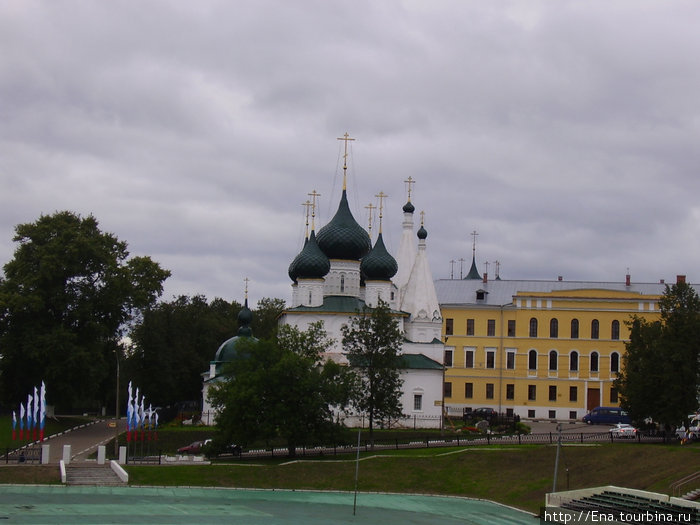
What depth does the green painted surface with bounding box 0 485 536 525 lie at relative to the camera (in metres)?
34.5

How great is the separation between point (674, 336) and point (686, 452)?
7.69m

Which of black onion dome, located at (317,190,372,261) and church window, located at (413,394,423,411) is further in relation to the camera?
black onion dome, located at (317,190,372,261)

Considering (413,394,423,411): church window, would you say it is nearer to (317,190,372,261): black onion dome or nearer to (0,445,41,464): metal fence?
(317,190,372,261): black onion dome

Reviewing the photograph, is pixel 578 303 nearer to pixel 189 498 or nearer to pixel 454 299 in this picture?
pixel 454 299

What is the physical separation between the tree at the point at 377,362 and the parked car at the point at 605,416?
17.8 metres

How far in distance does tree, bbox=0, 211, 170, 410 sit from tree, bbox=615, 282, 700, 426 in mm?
29357

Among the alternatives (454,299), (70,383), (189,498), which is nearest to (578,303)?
(454,299)

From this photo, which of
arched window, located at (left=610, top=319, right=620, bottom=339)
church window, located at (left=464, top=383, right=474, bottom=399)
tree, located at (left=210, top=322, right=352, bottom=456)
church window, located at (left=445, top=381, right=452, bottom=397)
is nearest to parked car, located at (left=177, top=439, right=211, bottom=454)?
tree, located at (left=210, top=322, right=352, bottom=456)

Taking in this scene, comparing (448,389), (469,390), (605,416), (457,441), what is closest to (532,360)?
(469,390)

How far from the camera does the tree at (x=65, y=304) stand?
2302 inches

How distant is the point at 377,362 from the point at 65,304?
1975cm

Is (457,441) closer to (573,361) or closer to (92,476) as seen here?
(92,476)

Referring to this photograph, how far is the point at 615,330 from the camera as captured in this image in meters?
74.1

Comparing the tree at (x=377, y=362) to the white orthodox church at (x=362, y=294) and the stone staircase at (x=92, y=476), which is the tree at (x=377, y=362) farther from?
the stone staircase at (x=92, y=476)
